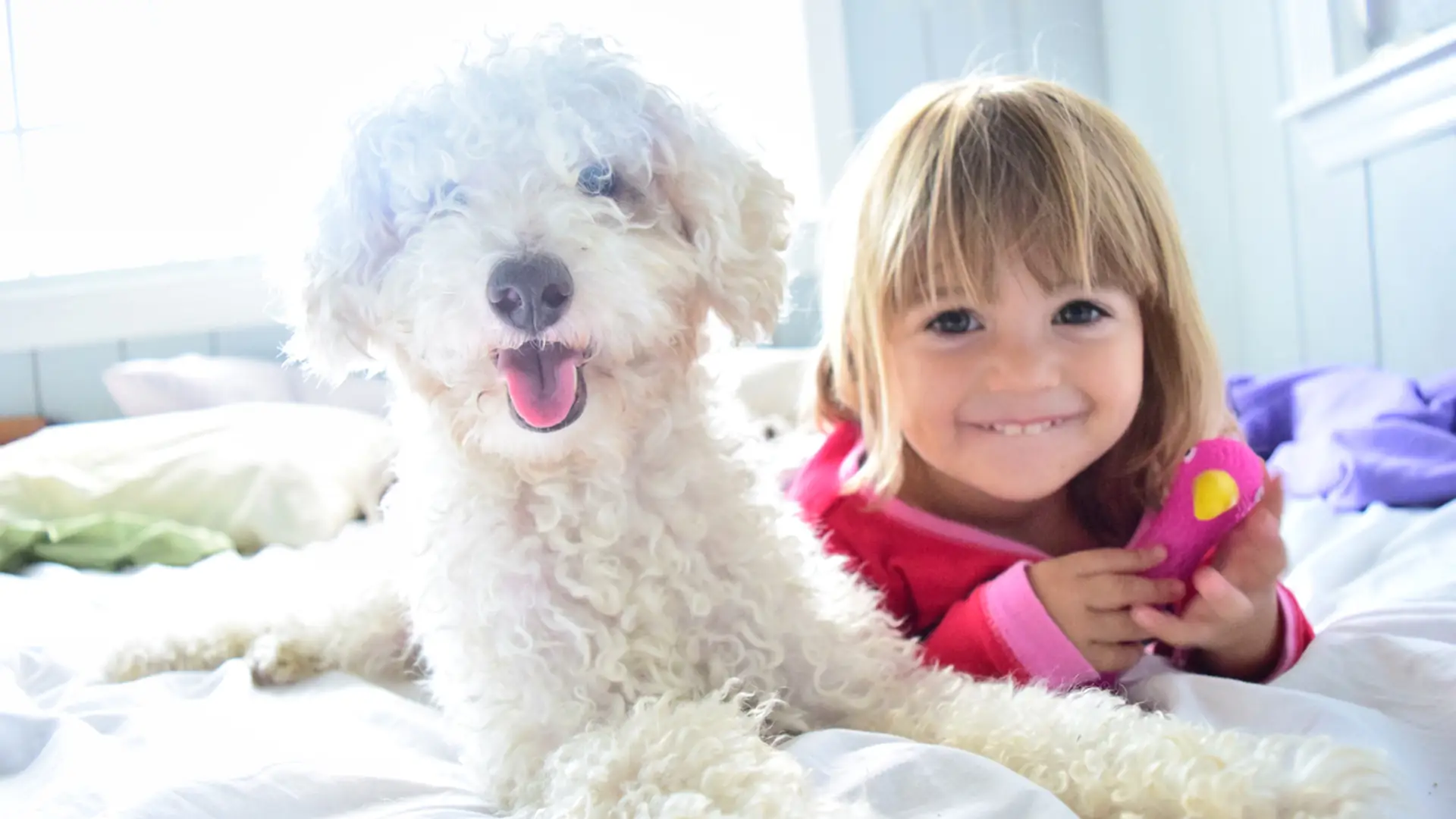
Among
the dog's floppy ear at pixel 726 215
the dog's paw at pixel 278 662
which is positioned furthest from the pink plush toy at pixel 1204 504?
the dog's paw at pixel 278 662

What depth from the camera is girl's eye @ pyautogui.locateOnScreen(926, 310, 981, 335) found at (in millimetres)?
1209

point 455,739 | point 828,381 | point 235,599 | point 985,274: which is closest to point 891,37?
point 828,381

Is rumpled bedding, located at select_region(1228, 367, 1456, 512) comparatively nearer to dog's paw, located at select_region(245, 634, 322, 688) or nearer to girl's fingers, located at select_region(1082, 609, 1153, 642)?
girl's fingers, located at select_region(1082, 609, 1153, 642)

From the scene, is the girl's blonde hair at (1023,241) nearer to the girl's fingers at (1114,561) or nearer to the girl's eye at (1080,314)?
the girl's eye at (1080,314)

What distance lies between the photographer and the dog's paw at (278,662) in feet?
4.38

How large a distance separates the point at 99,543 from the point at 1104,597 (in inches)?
65.8

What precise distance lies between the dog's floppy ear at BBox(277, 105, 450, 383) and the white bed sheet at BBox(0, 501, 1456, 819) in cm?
37

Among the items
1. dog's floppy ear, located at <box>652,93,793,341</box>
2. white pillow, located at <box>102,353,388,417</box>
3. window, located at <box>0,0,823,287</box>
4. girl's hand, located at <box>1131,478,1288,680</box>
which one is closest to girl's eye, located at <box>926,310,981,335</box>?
dog's floppy ear, located at <box>652,93,793,341</box>

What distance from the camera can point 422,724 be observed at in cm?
112

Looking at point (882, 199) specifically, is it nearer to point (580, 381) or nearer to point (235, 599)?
point (580, 381)

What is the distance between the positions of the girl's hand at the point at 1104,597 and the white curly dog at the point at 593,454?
109 millimetres

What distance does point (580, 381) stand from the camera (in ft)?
3.02

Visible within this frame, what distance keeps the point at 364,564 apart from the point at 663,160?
851 mm

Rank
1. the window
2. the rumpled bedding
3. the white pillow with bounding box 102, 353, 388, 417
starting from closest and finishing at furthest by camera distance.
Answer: the rumpled bedding, the white pillow with bounding box 102, 353, 388, 417, the window
